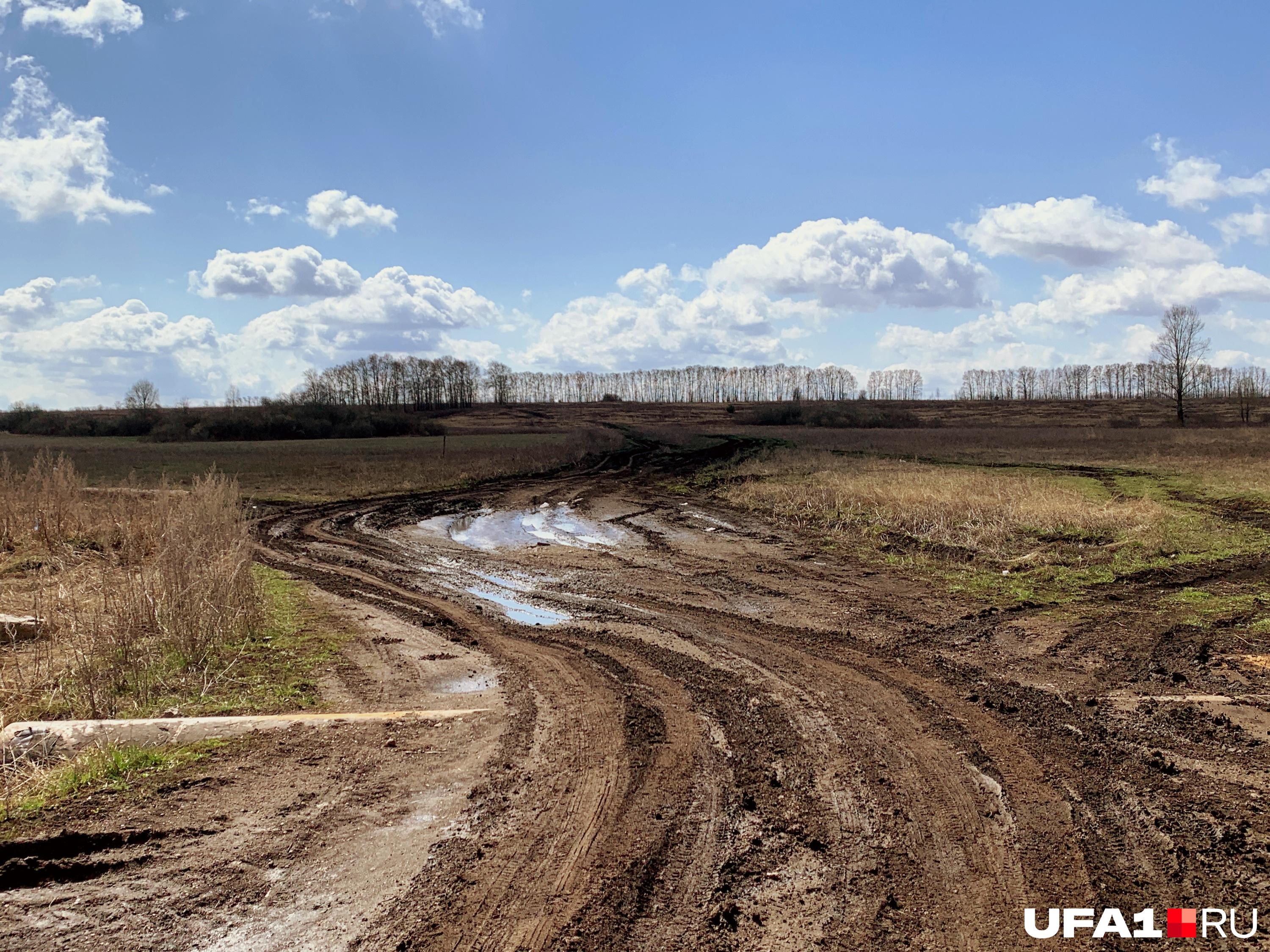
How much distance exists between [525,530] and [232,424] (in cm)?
7519

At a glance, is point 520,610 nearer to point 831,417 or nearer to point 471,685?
point 471,685

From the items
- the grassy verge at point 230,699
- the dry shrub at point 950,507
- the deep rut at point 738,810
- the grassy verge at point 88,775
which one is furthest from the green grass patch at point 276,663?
the dry shrub at point 950,507

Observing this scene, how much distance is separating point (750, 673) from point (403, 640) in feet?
14.3

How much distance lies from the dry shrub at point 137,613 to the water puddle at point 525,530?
6.63 metres

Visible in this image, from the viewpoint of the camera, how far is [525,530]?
62.0 ft

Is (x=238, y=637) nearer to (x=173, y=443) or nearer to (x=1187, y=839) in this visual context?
(x=1187, y=839)

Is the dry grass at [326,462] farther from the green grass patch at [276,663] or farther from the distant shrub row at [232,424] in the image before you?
the distant shrub row at [232,424]

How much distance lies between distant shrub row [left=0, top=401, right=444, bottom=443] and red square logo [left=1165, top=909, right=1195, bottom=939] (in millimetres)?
82664

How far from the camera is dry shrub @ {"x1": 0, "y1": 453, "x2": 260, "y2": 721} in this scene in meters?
6.34

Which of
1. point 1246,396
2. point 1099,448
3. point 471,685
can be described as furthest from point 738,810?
point 1246,396

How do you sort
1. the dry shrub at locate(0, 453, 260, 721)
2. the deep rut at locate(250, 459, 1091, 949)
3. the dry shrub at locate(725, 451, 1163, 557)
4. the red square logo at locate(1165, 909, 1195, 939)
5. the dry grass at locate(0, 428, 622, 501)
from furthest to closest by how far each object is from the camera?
the dry grass at locate(0, 428, 622, 501)
the dry shrub at locate(725, 451, 1163, 557)
the dry shrub at locate(0, 453, 260, 721)
the deep rut at locate(250, 459, 1091, 949)
the red square logo at locate(1165, 909, 1195, 939)

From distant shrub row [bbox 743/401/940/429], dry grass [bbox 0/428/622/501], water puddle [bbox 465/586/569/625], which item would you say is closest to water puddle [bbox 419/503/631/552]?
water puddle [bbox 465/586/569/625]

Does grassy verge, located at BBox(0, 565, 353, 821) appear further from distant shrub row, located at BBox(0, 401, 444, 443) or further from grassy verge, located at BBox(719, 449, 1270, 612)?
distant shrub row, located at BBox(0, 401, 444, 443)

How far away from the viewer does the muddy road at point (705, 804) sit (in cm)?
353
